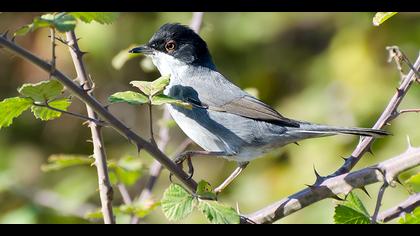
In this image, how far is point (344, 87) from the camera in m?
6.12

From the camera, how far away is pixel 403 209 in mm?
2281

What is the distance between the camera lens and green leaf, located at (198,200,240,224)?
2.04 metres

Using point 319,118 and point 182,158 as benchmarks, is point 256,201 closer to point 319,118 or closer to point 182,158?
point 319,118

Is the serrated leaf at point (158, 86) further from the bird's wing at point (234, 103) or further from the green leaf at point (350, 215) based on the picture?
the bird's wing at point (234, 103)

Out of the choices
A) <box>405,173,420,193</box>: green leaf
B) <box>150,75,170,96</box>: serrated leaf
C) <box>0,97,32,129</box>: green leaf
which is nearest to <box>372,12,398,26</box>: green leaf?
<box>405,173,420,193</box>: green leaf

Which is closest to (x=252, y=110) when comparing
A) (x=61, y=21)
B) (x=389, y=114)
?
(x=389, y=114)

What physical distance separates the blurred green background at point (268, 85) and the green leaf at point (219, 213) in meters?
3.31

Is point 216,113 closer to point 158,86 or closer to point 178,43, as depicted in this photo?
point 178,43

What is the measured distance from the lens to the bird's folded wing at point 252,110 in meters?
3.86

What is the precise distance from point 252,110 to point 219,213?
6.51 ft

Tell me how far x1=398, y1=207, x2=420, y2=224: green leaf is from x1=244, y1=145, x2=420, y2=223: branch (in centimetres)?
20

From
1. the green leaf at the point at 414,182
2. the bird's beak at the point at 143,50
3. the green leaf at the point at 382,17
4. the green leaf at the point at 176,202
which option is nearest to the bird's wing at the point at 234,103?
the bird's beak at the point at 143,50

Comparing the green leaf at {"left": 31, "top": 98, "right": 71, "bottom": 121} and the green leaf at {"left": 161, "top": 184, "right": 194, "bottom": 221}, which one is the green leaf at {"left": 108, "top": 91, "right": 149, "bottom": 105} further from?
the green leaf at {"left": 161, "top": 184, "right": 194, "bottom": 221}
